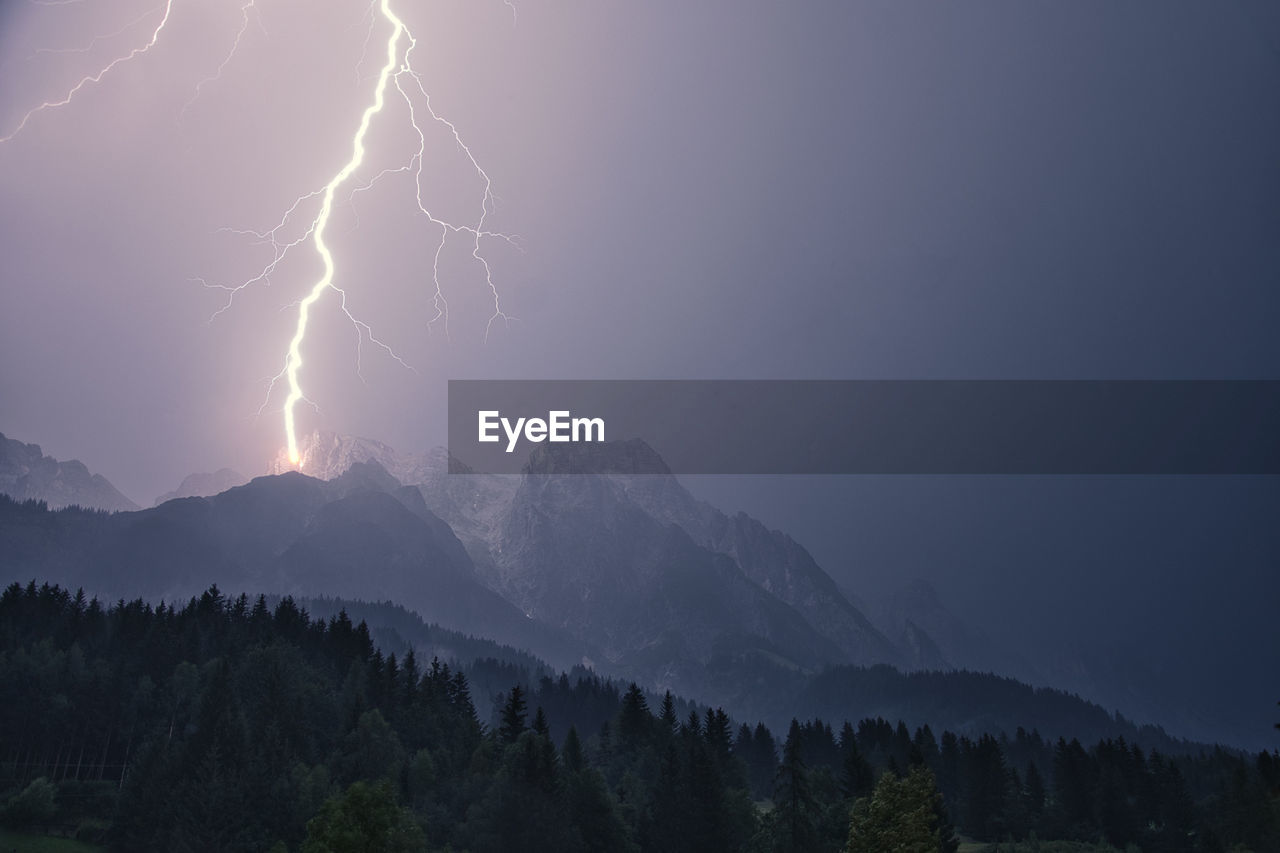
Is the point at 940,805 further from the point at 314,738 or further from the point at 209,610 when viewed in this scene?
the point at 209,610

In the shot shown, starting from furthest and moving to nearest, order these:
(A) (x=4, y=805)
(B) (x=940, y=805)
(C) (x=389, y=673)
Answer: (C) (x=389, y=673) → (B) (x=940, y=805) → (A) (x=4, y=805)

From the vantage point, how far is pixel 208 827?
72875 millimetres

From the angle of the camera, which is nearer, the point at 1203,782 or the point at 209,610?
the point at 209,610

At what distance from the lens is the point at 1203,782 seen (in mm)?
158625

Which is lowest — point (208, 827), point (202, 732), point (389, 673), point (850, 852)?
point (850, 852)

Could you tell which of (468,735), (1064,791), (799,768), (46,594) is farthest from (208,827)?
(1064,791)

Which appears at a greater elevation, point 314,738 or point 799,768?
point 314,738

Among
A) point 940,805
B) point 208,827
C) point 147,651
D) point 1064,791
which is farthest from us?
point 1064,791

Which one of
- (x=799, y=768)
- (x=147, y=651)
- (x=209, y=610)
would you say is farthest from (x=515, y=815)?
(x=209, y=610)

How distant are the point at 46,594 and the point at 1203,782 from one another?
18251cm

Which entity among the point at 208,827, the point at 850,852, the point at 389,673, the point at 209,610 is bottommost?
the point at 850,852

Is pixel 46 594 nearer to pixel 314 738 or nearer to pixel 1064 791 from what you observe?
pixel 314 738

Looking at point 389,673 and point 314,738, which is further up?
point 389,673

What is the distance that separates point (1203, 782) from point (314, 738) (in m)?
147
